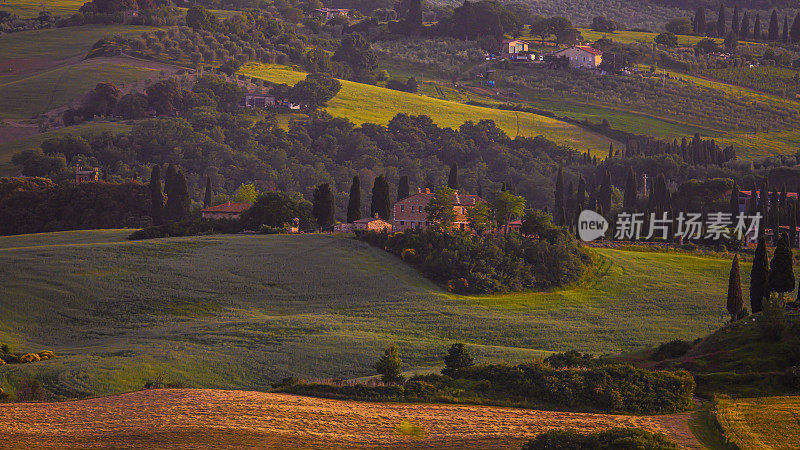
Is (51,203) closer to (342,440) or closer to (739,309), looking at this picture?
(739,309)

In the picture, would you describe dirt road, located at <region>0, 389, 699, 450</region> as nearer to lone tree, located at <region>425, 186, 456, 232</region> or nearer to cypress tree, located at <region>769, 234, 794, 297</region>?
cypress tree, located at <region>769, 234, 794, 297</region>

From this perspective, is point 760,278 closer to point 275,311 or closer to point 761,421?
point 761,421

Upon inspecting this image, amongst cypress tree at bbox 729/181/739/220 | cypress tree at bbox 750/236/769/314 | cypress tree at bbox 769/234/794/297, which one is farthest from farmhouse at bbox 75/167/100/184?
cypress tree at bbox 769/234/794/297

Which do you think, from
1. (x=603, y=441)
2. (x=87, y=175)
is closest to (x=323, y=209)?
(x=87, y=175)

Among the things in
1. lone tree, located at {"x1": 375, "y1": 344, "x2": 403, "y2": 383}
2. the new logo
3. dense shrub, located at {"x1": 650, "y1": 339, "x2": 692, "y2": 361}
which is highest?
lone tree, located at {"x1": 375, "y1": 344, "x2": 403, "y2": 383}

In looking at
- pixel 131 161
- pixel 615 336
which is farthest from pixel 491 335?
pixel 131 161

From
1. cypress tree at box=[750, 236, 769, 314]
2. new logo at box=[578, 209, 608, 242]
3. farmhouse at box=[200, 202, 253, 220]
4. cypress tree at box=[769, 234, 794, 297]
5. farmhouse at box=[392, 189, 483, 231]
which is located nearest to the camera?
cypress tree at box=[769, 234, 794, 297]

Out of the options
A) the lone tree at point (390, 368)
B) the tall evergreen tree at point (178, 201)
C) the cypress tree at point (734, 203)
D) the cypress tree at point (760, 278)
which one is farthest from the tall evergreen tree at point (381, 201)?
the lone tree at point (390, 368)

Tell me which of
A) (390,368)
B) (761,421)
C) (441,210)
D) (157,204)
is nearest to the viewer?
(761,421)
